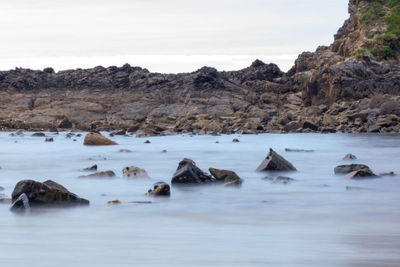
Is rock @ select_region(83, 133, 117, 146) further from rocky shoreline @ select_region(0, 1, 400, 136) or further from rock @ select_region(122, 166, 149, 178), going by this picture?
rocky shoreline @ select_region(0, 1, 400, 136)

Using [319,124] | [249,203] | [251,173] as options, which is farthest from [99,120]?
[249,203]

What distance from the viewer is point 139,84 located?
230ft

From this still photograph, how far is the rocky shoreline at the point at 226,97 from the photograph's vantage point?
4431cm

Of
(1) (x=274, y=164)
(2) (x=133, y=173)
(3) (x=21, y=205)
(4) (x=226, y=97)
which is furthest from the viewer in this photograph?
(4) (x=226, y=97)

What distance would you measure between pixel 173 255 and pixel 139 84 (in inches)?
2586

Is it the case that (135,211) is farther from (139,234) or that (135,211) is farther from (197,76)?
(197,76)

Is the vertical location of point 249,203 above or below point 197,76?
below

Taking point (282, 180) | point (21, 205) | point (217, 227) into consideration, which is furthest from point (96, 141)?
point (217, 227)

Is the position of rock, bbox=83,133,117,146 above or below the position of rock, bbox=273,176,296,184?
below

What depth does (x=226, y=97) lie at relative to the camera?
6044cm

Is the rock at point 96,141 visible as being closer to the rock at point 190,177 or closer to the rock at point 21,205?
the rock at point 190,177

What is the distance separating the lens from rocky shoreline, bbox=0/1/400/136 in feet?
145

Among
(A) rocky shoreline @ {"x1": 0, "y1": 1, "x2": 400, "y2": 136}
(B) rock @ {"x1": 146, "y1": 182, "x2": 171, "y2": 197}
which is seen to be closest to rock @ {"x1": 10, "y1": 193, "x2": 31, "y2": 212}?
(B) rock @ {"x1": 146, "y1": 182, "x2": 171, "y2": 197}

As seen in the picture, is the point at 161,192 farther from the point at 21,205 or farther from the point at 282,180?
the point at 282,180
